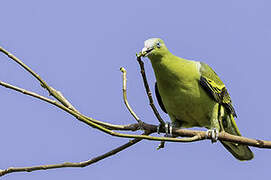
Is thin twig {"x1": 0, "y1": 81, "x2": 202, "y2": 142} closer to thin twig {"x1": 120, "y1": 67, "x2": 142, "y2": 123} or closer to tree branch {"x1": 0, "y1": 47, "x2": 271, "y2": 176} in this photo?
tree branch {"x1": 0, "y1": 47, "x2": 271, "y2": 176}

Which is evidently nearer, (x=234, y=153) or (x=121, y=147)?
(x=121, y=147)

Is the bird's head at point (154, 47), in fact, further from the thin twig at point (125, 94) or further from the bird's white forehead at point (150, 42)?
the thin twig at point (125, 94)

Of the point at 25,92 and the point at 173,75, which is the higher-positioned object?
the point at 173,75

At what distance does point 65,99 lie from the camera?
4480 mm

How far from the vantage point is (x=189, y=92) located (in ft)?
21.3

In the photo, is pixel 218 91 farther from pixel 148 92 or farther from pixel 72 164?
pixel 72 164

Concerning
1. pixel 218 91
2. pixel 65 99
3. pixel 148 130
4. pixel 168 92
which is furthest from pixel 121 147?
pixel 218 91

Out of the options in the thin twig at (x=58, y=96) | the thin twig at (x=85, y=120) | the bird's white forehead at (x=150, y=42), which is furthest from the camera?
the bird's white forehead at (x=150, y=42)

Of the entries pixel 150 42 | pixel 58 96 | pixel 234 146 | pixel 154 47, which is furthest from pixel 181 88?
pixel 58 96

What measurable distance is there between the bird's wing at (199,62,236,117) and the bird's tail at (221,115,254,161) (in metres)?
0.16

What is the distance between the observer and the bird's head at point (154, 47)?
5762 mm

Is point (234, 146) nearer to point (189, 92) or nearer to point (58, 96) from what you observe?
point (189, 92)

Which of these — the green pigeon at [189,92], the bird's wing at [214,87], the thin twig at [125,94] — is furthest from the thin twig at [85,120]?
the bird's wing at [214,87]

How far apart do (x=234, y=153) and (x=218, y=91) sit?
1414 mm
